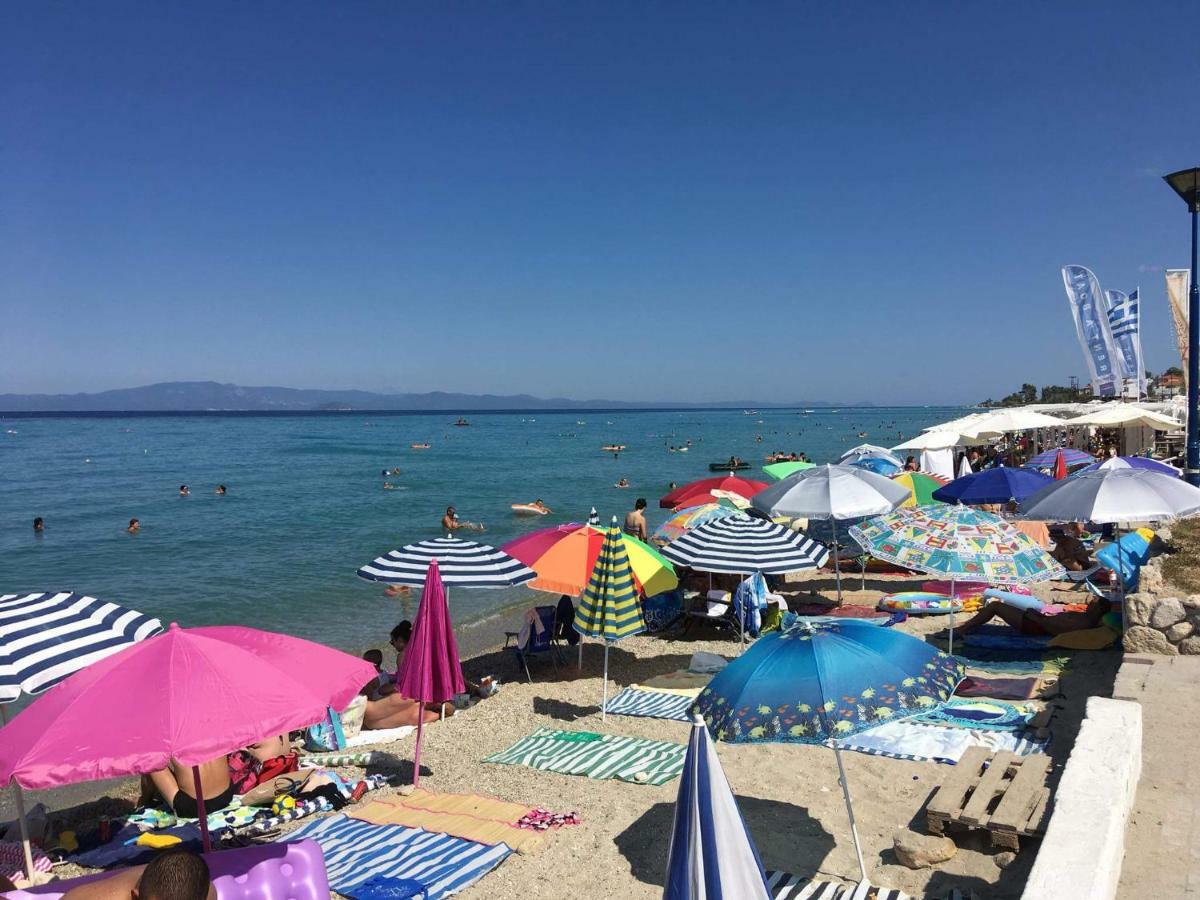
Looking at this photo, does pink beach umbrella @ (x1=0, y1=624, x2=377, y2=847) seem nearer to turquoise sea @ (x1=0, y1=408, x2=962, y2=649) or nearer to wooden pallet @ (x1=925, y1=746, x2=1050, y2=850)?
wooden pallet @ (x1=925, y1=746, x2=1050, y2=850)

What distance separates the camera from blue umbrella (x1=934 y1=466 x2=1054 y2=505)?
12.5 m

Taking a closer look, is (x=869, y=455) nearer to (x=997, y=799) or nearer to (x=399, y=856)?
(x=997, y=799)

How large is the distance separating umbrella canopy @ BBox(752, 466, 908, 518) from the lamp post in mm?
3669

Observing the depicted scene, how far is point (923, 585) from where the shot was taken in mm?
13445

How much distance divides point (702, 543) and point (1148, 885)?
578cm

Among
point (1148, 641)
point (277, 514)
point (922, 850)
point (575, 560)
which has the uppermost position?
point (575, 560)

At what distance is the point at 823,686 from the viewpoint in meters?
3.94

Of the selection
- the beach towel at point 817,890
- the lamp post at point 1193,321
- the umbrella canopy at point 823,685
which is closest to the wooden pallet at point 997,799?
the beach towel at point 817,890

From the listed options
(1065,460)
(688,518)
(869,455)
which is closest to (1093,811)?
(688,518)

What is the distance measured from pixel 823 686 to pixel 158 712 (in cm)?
301

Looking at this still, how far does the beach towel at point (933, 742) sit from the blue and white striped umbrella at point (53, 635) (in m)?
5.28

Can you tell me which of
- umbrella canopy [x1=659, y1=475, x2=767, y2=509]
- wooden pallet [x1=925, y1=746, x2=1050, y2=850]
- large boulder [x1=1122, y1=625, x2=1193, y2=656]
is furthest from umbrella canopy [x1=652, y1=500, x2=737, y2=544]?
wooden pallet [x1=925, y1=746, x2=1050, y2=850]

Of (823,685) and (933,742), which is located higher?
(823,685)

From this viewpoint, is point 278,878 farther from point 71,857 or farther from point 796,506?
point 796,506
